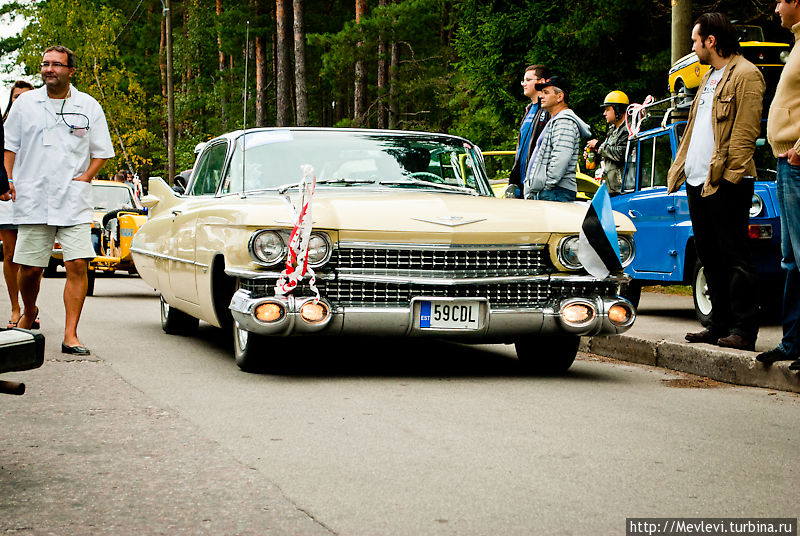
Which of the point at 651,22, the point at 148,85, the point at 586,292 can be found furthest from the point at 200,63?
the point at 586,292

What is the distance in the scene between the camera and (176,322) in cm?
893

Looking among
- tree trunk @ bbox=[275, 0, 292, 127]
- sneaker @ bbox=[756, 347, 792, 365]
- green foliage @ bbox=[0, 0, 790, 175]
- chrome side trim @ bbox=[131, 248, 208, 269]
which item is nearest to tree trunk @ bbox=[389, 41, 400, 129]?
green foliage @ bbox=[0, 0, 790, 175]

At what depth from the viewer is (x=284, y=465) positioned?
4.16 metres

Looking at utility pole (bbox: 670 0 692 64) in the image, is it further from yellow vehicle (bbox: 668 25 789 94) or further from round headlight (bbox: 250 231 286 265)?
round headlight (bbox: 250 231 286 265)

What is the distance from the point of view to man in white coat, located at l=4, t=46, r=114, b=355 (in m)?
7.25

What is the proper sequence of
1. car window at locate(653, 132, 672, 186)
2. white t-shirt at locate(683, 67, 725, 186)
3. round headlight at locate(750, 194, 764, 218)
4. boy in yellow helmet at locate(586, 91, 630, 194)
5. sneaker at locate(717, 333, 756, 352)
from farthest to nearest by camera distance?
boy in yellow helmet at locate(586, 91, 630, 194) < car window at locate(653, 132, 672, 186) < round headlight at locate(750, 194, 764, 218) < white t-shirt at locate(683, 67, 725, 186) < sneaker at locate(717, 333, 756, 352)

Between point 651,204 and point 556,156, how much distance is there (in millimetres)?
2537

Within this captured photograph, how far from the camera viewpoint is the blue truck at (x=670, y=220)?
9.03 meters

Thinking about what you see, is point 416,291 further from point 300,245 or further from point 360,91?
point 360,91

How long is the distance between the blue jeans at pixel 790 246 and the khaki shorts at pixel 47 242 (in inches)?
172

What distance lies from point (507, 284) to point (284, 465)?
8.08 feet

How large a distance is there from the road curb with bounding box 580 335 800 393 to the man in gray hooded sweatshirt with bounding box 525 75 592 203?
3.75 feet

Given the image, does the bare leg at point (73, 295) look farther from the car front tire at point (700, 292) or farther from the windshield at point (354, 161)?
the car front tire at point (700, 292)

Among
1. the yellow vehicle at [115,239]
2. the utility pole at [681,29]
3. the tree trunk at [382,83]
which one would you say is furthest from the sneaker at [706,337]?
the tree trunk at [382,83]
